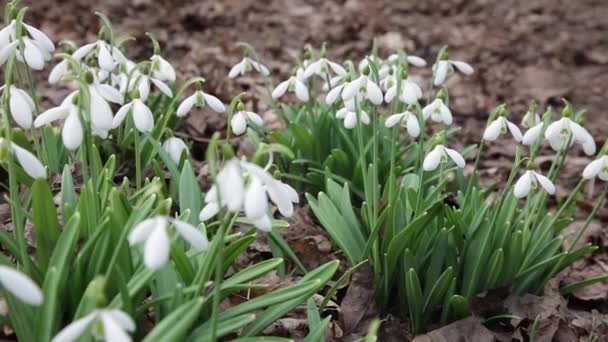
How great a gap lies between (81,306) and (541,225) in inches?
60.5

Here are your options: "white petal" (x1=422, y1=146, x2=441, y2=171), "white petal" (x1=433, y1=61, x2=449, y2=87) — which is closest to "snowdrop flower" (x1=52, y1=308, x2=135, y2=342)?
"white petal" (x1=422, y1=146, x2=441, y2=171)

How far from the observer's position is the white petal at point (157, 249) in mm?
1075

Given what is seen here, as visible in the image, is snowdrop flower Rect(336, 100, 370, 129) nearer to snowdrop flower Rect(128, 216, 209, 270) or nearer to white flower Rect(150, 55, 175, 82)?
white flower Rect(150, 55, 175, 82)

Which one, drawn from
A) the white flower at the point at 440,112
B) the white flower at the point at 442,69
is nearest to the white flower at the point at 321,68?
the white flower at the point at 442,69

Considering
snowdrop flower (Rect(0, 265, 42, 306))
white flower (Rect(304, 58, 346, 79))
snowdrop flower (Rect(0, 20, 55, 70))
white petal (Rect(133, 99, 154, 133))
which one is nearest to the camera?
snowdrop flower (Rect(0, 265, 42, 306))

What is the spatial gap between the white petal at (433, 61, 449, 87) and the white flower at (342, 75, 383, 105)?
0.62 meters

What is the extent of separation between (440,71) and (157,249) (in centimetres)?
156

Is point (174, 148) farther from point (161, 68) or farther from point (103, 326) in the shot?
point (103, 326)

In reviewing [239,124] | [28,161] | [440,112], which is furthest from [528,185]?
[28,161]

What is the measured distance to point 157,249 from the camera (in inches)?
42.5

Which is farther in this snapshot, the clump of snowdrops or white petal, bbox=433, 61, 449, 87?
white petal, bbox=433, 61, 449, 87

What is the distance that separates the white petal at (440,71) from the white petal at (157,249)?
5.00 ft

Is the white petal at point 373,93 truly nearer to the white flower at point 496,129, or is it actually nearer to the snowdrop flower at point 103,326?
the white flower at point 496,129

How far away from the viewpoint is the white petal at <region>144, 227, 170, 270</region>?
108 cm
